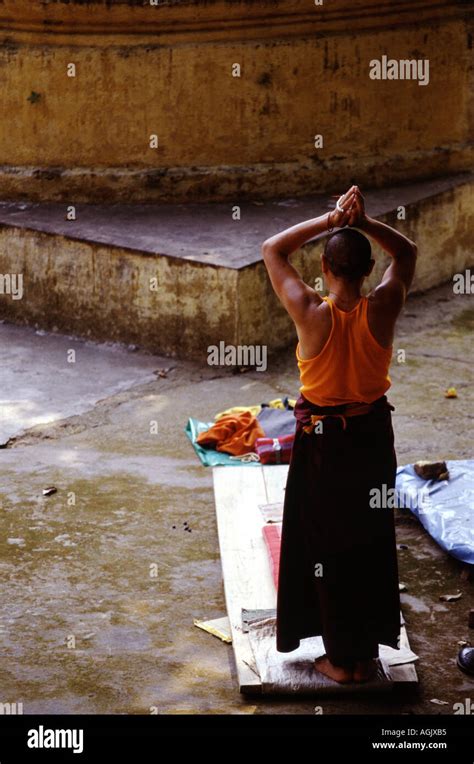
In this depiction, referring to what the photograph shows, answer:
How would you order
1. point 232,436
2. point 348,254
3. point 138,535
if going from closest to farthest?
1. point 348,254
2. point 138,535
3. point 232,436

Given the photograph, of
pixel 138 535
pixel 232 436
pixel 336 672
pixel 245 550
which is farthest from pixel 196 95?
pixel 336 672

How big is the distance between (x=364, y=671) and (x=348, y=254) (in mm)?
1616

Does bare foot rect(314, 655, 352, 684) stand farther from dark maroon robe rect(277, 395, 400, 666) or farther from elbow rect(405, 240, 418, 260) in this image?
elbow rect(405, 240, 418, 260)

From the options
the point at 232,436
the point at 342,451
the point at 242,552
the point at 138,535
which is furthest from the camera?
the point at 232,436

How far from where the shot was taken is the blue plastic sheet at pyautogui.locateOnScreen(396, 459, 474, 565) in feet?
19.6

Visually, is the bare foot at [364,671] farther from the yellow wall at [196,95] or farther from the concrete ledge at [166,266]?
the yellow wall at [196,95]

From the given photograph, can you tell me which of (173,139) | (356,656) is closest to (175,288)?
(173,139)

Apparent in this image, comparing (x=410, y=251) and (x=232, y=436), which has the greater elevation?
(x=410, y=251)

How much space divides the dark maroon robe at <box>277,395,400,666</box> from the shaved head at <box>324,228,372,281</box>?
51 cm

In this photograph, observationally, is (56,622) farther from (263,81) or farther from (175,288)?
(263,81)

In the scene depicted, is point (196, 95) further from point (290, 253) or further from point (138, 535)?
point (290, 253)

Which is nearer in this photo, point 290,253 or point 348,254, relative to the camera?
point 348,254

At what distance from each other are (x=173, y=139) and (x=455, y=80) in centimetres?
262

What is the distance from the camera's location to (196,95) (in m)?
10.0
